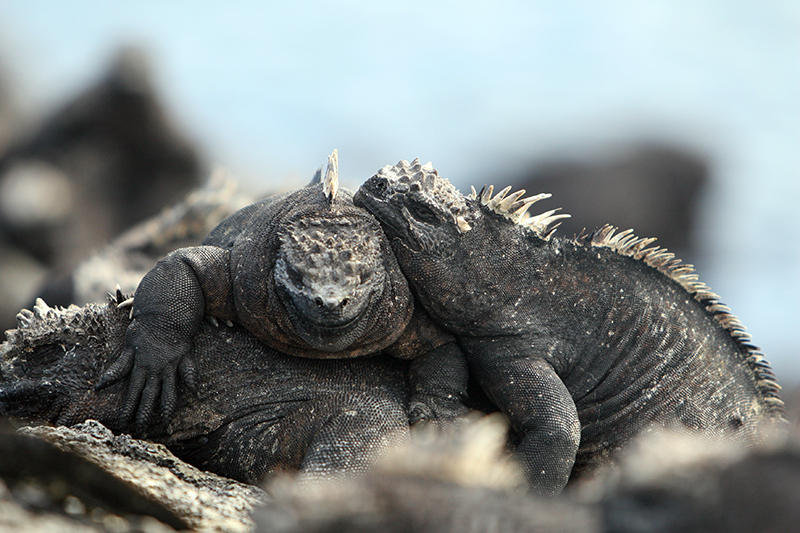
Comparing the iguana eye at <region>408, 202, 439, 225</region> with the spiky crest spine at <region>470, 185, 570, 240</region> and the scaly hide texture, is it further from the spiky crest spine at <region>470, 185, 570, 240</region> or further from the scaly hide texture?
the scaly hide texture

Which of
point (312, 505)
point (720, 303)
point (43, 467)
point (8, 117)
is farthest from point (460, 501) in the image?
point (8, 117)

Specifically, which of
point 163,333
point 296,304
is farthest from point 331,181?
point 163,333

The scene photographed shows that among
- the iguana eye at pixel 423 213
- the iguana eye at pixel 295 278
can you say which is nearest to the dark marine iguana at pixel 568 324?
the iguana eye at pixel 423 213

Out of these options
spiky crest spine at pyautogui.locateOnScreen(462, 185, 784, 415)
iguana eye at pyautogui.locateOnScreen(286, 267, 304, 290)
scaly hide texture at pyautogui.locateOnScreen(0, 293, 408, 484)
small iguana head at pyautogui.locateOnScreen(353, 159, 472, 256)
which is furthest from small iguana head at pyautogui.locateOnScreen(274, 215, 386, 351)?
spiky crest spine at pyautogui.locateOnScreen(462, 185, 784, 415)

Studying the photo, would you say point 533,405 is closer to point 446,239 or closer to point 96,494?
point 446,239

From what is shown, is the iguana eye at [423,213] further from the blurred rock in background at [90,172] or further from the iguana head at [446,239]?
the blurred rock in background at [90,172]
